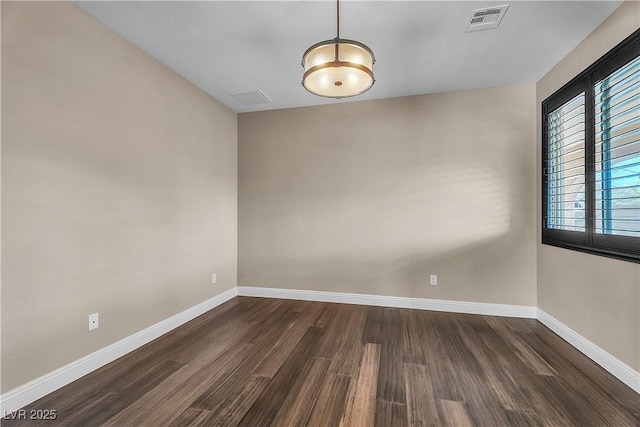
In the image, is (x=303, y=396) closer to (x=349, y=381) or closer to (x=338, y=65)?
(x=349, y=381)

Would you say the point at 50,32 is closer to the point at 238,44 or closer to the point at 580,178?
the point at 238,44

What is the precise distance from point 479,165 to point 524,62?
1.08 m

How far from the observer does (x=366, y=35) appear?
2332 millimetres

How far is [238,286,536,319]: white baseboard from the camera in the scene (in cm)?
326

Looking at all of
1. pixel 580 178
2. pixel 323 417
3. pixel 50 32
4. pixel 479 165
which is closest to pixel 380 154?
pixel 479 165

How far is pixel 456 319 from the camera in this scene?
3.18 meters

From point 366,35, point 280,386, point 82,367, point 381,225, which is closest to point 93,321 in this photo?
point 82,367

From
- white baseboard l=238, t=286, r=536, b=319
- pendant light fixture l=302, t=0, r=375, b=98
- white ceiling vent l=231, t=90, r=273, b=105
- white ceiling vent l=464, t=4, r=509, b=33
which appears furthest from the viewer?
white ceiling vent l=231, t=90, r=273, b=105

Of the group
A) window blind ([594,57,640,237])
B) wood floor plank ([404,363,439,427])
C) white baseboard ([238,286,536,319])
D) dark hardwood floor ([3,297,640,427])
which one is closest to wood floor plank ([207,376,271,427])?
dark hardwood floor ([3,297,640,427])

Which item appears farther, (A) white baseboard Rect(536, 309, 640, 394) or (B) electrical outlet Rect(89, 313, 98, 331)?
(B) electrical outlet Rect(89, 313, 98, 331)

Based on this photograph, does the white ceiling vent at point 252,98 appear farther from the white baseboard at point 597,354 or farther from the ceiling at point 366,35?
the white baseboard at point 597,354

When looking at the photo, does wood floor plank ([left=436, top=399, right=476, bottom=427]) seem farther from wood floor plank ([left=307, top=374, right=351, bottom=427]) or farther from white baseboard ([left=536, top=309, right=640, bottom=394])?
white baseboard ([left=536, top=309, right=640, bottom=394])

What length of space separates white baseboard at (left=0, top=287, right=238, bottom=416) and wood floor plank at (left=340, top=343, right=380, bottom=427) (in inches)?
74.3

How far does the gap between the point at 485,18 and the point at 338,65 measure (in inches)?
57.6
